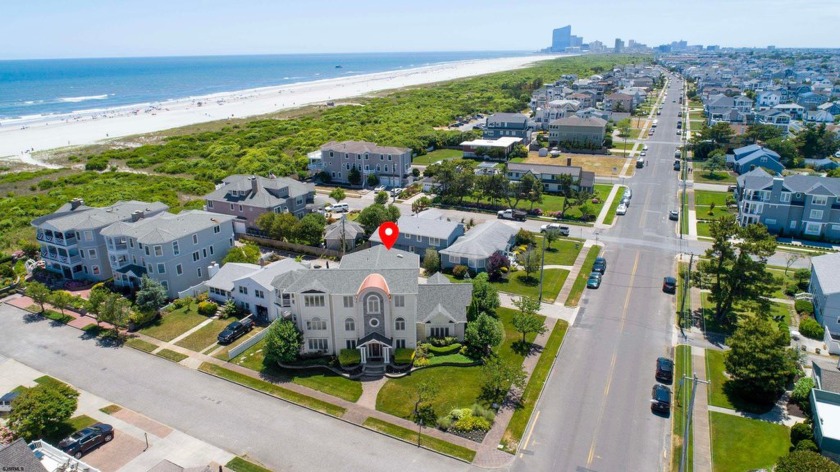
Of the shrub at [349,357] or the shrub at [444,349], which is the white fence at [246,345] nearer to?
the shrub at [349,357]

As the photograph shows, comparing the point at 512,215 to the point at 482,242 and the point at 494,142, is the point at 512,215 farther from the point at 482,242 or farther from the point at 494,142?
the point at 494,142

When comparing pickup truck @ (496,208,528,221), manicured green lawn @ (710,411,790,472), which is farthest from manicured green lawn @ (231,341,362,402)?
pickup truck @ (496,208,528,221)

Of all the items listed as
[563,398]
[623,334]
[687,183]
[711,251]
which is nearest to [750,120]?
[687,183]

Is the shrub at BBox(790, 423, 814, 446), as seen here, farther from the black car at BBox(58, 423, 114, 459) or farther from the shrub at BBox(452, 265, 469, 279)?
the black car at BBox(58, 423, 114, 459)

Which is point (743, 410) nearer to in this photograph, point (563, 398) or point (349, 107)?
point (563, 398)

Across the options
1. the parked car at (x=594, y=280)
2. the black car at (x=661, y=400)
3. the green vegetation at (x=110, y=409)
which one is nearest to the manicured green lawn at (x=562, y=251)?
the parked car at (x=594, y=280)

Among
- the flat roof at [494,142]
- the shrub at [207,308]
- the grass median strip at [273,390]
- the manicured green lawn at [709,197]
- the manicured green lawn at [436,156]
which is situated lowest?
the grass median strip at [273,390]
